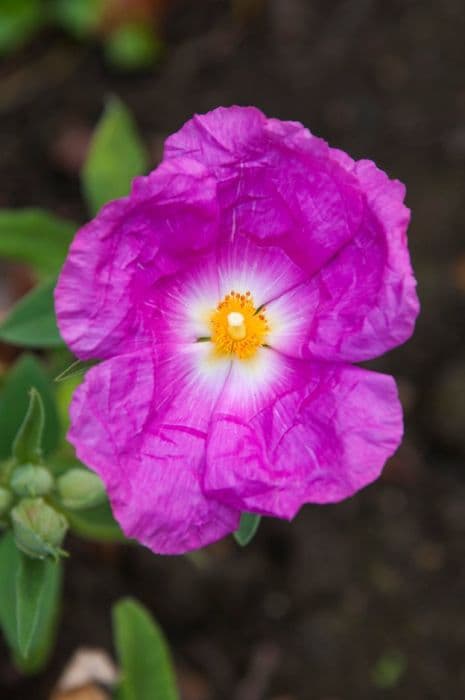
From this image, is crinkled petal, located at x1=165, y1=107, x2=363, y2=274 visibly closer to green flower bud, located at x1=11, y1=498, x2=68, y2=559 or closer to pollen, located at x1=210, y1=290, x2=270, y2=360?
pollen, located at x1=210, y1=290, x2=270, y2=360

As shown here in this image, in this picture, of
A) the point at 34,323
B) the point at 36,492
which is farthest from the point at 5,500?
the point at 34,323

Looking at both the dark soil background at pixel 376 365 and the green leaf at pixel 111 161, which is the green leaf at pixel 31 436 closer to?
the green leaf at pixel 111 161

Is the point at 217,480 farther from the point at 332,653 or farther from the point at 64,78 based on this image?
the point at 64,78

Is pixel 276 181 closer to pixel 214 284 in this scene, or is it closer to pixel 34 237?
pixel 214 284

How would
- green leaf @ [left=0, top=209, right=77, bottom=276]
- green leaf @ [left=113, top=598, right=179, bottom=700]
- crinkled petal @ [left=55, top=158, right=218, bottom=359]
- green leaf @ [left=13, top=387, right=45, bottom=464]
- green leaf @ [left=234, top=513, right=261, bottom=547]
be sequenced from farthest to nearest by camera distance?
1. green leaf @ [left=0, top=209, right=77, bottom=276]
2. green leaf @ [left=113, top=598, right=179, bottom=700]
3. green leaf @ [left=13, top=387, right=45, bottom=464]
4. green leaf @ [left=234, top=513, right=261, bottom=547]
5. crinkled petal @ [left=55, top=158, right=218, bottom=359]

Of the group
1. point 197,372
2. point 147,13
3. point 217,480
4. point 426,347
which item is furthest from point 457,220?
point 217,480

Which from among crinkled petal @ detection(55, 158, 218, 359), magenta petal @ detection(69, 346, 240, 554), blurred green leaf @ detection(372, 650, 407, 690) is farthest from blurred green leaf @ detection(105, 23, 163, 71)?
blurred green leaf @ detection(372, 650, 407, 690)
